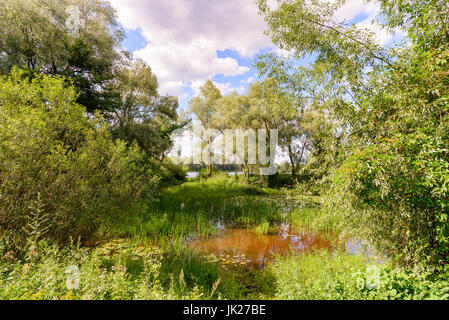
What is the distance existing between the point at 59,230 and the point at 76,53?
9.68m

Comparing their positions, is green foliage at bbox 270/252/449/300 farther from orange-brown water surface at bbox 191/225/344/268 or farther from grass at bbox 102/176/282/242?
grass at bbox 102/176/282/242

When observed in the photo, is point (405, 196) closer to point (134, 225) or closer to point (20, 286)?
point (20, 286)

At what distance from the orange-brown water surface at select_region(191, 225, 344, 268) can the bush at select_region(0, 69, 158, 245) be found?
12.7ft

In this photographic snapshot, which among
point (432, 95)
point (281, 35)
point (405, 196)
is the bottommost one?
point (405, 196)

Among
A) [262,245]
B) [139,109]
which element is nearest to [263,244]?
[262,245]

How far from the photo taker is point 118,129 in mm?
12297

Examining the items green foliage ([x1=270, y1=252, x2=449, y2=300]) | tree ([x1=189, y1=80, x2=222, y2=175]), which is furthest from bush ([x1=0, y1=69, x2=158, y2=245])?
tree ([x1=189, y1=80, x2=222, y2=175])

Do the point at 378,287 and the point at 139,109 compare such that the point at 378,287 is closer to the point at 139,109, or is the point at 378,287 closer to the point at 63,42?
the point at 63,42

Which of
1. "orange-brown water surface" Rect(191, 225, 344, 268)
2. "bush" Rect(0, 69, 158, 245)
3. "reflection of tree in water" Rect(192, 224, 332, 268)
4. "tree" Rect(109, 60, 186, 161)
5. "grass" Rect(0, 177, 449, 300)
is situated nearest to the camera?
"grass" Rect(0, 177, 449, 300)

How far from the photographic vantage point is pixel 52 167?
474 cm

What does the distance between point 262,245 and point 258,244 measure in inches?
7.0

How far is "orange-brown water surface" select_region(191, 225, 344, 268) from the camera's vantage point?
274 inches

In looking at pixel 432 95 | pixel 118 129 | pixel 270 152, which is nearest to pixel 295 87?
pixel 432 95

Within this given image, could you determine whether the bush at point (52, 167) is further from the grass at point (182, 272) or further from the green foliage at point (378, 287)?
the green foliage at point (378, 287)
